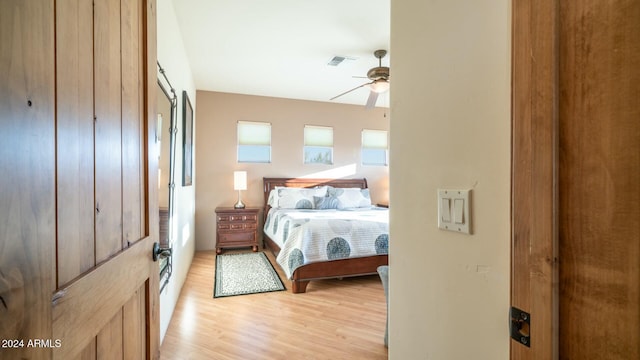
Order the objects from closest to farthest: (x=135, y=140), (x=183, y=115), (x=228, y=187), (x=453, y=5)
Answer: (x=453, y=5) → (x=135, y=140) → (x=183, y=115) → (x=228, y=187)

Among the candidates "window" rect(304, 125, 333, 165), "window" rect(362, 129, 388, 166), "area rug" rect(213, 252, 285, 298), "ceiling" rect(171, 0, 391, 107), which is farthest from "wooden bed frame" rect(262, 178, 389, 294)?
"window" rect(362, 129, 388, 166)

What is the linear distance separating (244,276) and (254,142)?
2.53 metres

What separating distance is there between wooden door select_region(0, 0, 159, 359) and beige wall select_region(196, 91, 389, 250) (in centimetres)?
406

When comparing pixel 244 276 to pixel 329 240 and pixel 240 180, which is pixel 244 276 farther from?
pixel 240 180

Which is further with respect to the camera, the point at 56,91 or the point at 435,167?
the point at 435,167

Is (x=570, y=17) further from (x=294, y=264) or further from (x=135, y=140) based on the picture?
(x=294, y=264)

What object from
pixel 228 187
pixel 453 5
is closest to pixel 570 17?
pixel 453 5

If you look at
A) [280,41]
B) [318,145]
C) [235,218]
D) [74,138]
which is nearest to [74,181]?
[74,138]

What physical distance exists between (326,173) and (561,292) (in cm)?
508

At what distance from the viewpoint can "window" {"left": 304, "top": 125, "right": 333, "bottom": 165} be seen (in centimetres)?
546

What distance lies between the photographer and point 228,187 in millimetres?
5004

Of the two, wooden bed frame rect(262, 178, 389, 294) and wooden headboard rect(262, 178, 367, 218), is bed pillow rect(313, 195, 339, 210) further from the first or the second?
wooden bed frame rect(262, 178, 389, 294)

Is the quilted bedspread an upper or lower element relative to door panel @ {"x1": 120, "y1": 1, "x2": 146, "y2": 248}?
lower

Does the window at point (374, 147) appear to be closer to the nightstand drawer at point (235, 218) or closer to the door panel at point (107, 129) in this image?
the nightstand drawer at point (235, 218)
